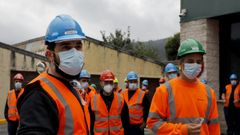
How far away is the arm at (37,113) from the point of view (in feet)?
8.34

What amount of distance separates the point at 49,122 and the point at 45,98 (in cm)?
16

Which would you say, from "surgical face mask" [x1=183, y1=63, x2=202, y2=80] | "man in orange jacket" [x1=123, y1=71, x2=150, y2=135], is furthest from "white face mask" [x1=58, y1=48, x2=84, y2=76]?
"man in orange jacket" [x1=123, y1=71, x2=150, y2=135]

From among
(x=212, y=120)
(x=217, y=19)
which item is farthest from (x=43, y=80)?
(x=217, y=19)

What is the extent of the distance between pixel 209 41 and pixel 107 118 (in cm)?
631

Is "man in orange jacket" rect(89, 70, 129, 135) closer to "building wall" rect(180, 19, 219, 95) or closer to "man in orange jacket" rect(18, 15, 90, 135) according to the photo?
"man in orange jacket" rect(18, 15, 90, 135)

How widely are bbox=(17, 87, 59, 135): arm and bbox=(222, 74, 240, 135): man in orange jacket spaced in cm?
1112

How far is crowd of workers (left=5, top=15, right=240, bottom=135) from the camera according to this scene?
8.85ft

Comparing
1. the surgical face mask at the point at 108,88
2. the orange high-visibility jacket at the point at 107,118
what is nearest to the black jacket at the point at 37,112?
the orange high-visibility jacket at the point at 107,118

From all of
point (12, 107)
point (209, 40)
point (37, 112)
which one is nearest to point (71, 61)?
point (37, 112)

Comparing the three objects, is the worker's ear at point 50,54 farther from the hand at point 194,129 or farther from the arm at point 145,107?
the arm at point 145,107

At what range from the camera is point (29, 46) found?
2903 centimetres

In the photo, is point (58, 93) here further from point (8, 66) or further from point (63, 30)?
point (8, 66)

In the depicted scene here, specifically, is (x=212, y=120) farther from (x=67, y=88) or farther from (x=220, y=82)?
(x=220, y=82)

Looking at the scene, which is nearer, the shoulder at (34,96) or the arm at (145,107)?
the shoulder at (34,96)
